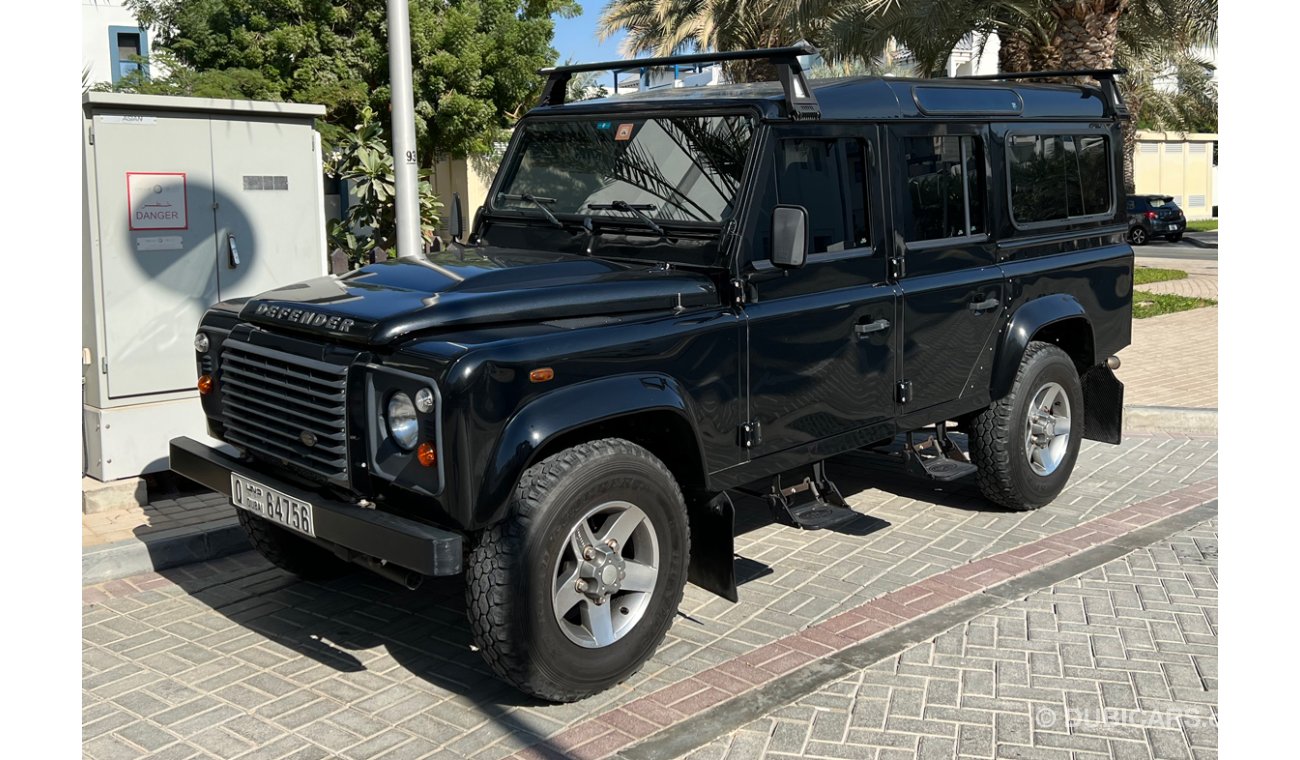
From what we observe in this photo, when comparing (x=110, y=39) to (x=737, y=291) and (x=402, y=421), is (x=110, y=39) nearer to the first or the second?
(x=737, y=291)

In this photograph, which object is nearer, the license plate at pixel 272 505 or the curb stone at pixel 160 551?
the license plate at pixel 272 505

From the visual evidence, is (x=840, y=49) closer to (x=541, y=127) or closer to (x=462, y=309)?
(x=541, y=127)

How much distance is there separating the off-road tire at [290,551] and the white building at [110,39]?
86.7 feet

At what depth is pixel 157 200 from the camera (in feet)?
23.1

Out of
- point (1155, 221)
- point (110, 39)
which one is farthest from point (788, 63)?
point (1155, 221)

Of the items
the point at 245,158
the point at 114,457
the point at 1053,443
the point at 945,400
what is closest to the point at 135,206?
the point at 245,158

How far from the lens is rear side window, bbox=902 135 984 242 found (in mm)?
5867

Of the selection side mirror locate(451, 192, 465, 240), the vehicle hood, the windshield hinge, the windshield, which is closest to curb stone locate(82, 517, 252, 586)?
the vehicle hood

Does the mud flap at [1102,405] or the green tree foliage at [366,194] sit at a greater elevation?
the green tree foliage at [366,194]

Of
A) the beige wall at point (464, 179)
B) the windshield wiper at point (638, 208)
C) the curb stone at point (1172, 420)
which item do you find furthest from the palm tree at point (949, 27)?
the windshield wiper at point (638, 208)

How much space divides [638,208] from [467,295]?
1.12 m

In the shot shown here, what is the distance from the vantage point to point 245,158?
740cm

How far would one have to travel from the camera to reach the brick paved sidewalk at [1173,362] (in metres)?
9.74

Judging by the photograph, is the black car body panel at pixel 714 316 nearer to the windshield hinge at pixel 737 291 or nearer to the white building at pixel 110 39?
the windshield hinge at pixel 737 291
